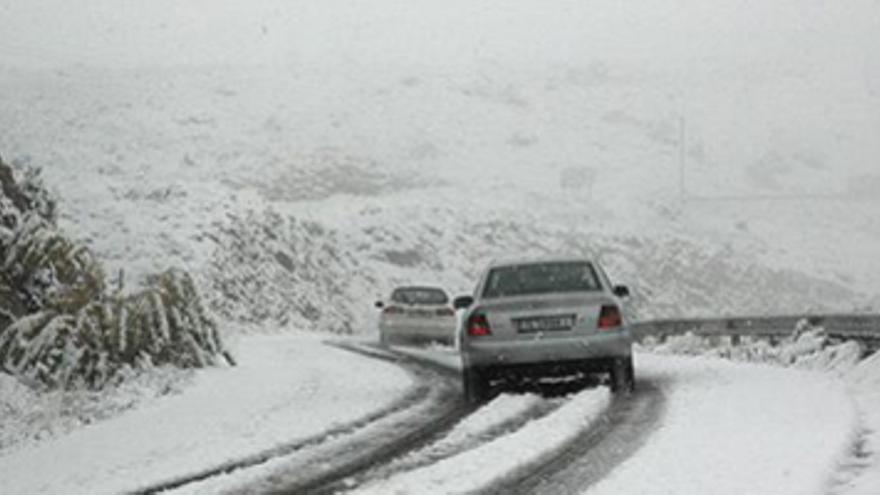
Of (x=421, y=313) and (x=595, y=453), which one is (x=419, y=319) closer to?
(x=421, y=313)

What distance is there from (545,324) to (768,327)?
29.8ft

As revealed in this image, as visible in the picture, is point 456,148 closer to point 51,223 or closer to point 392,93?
point 392,93

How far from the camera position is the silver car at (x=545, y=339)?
13.1 metres

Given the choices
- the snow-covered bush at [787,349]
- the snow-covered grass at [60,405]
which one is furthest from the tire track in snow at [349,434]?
the snow-covered bush at [787,349]

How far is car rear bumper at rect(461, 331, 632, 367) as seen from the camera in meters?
13.0

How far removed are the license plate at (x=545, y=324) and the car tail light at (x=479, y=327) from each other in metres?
0.31

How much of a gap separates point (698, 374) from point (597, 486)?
8.30 metres

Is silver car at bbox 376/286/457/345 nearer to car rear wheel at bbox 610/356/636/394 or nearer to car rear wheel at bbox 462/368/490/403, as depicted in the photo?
car rear wheel at bbox 462/368/490/403

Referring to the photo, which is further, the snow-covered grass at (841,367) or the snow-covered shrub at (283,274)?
the snow-covered shrub at (283,274)

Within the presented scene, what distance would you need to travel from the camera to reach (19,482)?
30.7ft

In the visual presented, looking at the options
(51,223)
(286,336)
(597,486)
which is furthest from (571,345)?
(286,336)

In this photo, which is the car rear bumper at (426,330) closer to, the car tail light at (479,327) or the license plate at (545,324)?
the car tail light at (479,327)

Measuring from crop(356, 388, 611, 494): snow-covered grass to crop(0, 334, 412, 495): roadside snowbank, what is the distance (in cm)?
187

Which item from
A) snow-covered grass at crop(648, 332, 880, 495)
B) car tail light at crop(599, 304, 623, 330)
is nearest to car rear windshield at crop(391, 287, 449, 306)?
snow-covered grass at crop(648, 332, 880, 495)
